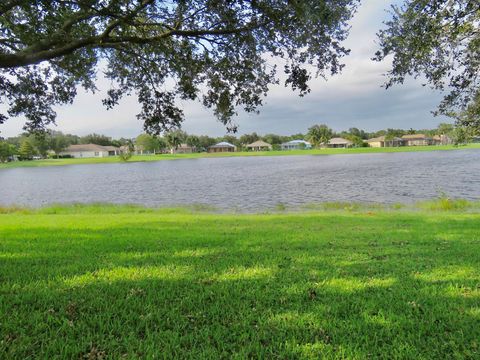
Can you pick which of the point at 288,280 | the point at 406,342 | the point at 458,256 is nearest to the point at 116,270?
the point at 288,280

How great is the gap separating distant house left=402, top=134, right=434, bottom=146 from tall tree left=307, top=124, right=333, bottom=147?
37260 millimetres

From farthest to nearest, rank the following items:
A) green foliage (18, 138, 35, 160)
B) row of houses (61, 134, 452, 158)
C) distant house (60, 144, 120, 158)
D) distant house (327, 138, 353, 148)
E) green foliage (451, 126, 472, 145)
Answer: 1. distant house (327, 138, 353, 148)
2. row of houses (61, 134, 452, 158)
3. distant house (60, 144, 120, 158)
4. green foliage (18, 138, 35, 160)
5. green foliage (451, 126, 472, 145)

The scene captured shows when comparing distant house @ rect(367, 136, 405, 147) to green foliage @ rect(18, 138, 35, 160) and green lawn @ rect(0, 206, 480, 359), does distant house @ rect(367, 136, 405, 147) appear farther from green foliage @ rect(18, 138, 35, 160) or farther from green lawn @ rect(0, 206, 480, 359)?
green lawn @ rect(0, 206, 480, 359)

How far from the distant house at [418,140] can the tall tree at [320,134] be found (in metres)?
37.3

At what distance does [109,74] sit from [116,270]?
18.8 feet

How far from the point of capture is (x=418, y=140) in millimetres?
162375

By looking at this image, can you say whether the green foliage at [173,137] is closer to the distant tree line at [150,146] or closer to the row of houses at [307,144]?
the distant tree line at [150,146]

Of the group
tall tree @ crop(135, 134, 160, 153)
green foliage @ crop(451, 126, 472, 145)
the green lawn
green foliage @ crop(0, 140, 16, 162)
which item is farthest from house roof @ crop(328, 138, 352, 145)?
the green lawn

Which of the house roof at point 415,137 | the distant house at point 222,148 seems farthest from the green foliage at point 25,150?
the house roof at point 415,137

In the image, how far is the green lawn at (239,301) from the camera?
316 centimetres

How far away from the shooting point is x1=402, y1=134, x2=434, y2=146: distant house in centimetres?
16112

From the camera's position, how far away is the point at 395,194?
23719mm

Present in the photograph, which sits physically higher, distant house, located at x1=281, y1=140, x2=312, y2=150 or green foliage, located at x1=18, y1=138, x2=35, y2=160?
green foliage, located at x1=18, y1=138, x2=35, y2=160

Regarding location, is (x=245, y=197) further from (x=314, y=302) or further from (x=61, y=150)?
(x=61, y=150)
